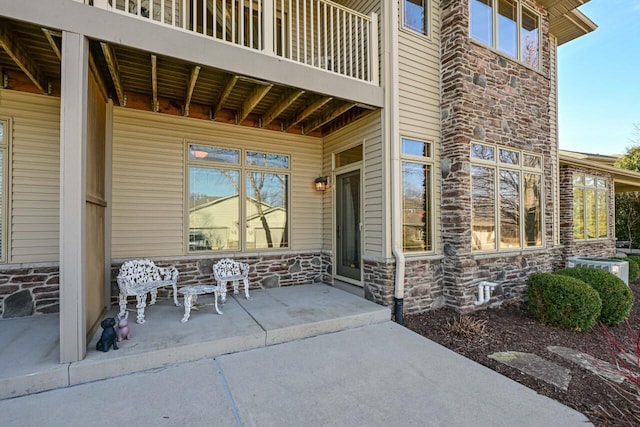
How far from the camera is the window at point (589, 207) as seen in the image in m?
8.32

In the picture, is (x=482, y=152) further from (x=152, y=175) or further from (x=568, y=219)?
(x=152, y=175)

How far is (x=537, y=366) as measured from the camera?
3332 mm

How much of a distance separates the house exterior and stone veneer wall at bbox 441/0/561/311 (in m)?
0.03

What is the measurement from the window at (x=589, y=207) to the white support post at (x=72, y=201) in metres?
10.4

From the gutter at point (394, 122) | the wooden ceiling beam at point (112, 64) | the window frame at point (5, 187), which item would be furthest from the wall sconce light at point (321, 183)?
the window frame at point (5, 187)

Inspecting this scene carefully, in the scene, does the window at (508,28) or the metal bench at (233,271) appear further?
the window at (508,28)

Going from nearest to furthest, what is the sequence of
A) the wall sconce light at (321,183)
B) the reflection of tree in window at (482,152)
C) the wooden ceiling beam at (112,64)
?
the wooden ceiling beam at (112,64) → the reflection of tree in window at (482,152) → the wall sconce light at (321,183)

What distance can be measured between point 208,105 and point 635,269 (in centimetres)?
1112

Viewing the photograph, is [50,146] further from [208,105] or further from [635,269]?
[635,269]

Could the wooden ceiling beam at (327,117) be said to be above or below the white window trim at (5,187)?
above

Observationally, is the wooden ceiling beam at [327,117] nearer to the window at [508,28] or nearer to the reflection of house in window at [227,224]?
the reflection of house in window at [227,224]

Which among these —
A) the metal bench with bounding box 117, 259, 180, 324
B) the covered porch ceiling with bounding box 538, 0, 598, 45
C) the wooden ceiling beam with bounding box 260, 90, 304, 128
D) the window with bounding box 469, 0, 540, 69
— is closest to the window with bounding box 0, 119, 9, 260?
the metal bench with bounding box 117, 259, 180, 324

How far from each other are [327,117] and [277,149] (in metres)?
1.20

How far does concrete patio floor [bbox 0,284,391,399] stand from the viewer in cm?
269
